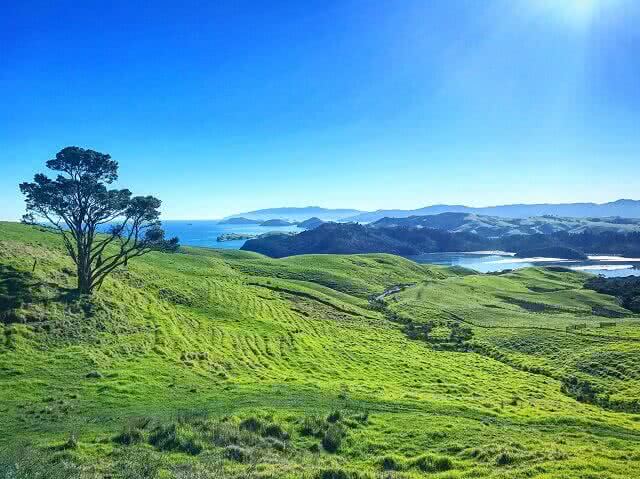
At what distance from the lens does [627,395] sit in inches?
1647

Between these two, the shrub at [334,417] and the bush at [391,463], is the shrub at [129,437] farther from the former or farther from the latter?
the bush at [391,463]

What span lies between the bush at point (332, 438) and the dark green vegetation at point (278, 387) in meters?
0.11

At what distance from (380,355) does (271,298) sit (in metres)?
32.4

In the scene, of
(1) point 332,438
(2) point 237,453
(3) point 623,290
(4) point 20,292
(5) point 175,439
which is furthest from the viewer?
(3) point 623,290

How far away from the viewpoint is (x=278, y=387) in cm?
3588

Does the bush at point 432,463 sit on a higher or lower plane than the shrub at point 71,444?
lower

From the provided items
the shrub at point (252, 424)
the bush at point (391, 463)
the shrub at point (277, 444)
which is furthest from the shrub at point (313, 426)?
the bush at point (391, 463)

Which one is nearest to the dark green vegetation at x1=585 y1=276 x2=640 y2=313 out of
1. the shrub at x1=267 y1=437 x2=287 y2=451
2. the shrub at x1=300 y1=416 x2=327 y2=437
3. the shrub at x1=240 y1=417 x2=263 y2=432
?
the shrub at x1=300 y1=416 x2=327 y2=437

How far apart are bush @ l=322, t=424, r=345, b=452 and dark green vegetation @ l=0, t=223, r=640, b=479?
0.37 feet

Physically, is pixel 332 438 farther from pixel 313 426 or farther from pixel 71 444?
pixel 71 444

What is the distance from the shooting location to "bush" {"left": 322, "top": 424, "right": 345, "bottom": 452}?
79.4 feet

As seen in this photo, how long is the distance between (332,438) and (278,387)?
1197cm

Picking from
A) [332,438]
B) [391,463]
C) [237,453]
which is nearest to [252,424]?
[237,453]

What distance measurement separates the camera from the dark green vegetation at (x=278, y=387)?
21.5 metres
